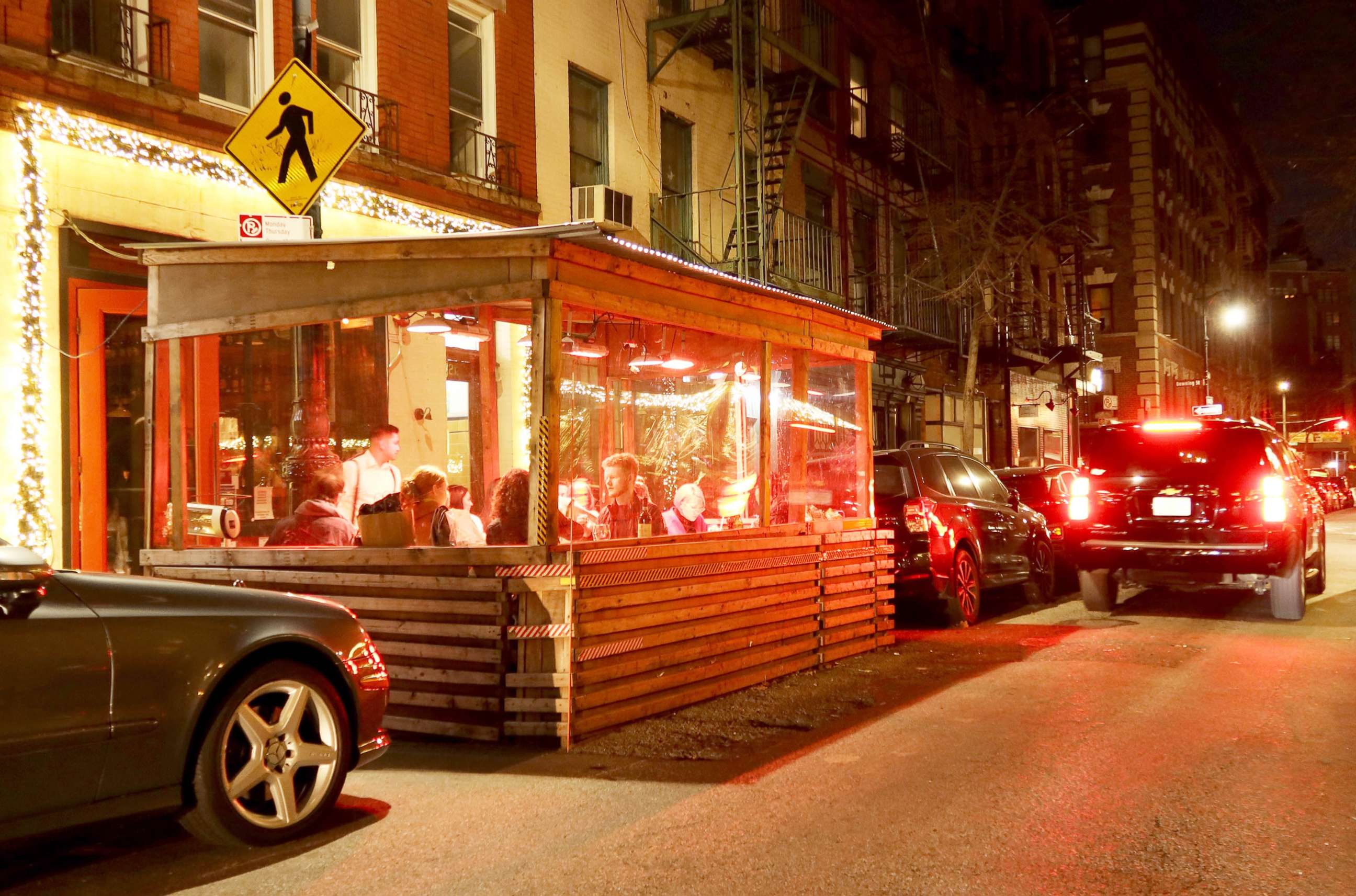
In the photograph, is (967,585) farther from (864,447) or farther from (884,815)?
(884,815)

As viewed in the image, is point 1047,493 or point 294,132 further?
point 1047,493

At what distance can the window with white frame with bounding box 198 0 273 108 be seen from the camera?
11.4 m

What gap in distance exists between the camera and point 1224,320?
5434 centimetres

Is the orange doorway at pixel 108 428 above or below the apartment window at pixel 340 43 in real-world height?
below

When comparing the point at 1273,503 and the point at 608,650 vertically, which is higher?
the point at 1273,503

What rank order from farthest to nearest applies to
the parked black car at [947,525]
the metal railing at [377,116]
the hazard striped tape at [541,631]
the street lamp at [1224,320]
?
1. the street lamp at [1224,320]
2. the metal railing at [377,116]
3. the parked black car at [947,525]
4. the hazard striped tape at [541,631]

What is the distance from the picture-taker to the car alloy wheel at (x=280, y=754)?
4.78 meters

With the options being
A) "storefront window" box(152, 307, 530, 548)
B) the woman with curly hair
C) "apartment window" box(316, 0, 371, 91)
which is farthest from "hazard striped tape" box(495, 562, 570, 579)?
"apartment window" box(316, 0, 371, 91)

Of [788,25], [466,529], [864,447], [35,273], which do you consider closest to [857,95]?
[788,25]

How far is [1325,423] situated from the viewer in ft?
250

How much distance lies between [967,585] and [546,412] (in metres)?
6.29

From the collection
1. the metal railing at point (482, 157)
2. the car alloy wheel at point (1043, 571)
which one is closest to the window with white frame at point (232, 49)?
the metal railing at point (482, 157)

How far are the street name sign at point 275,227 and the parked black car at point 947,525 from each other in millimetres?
5704

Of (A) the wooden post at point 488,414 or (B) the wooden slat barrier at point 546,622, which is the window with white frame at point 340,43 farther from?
(B) the wooden slat barrier at point 546,622
